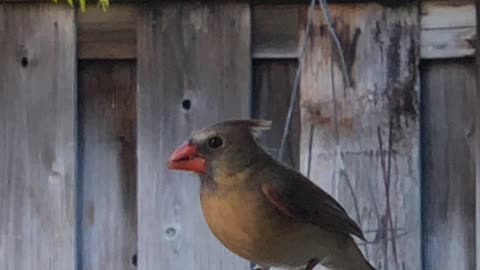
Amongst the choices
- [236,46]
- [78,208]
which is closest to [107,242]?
[78,208]

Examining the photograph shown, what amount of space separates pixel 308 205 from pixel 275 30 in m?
0.52

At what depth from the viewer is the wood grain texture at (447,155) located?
6102 mm

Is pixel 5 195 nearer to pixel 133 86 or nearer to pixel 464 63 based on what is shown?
pixel 133 86

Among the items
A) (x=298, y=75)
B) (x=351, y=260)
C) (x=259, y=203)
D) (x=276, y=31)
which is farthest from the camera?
(x=276, y=31)

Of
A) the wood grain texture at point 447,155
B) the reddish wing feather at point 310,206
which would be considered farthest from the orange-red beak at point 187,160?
the wood grain texture at point 447,155

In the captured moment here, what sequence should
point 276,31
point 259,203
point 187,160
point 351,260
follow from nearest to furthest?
point 187,160 → point 259,203 → point 351,260 → point 276,31

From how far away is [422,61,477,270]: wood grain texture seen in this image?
6.10m

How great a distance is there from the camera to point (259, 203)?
570 cm

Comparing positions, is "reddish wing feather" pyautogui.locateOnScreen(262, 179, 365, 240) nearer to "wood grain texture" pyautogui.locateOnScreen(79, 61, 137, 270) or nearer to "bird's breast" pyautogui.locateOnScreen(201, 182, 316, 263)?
"bird's breast" pyautogui.locateOnScreen(201, 182, 316, 263)

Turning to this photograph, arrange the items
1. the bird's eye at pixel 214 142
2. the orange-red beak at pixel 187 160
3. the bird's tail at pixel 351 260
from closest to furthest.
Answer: the orange-red beak at pixel 187 160 → the bird's eye at pixel 214 142 → the bird's tail at pixel 351 260

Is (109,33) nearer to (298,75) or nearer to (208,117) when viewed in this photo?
(208,117)

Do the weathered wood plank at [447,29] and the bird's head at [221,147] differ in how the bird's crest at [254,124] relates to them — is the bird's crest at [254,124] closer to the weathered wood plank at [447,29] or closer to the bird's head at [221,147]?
the bird's head at [221,147]

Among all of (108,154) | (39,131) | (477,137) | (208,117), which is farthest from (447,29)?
(39,131)

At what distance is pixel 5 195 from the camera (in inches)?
244
